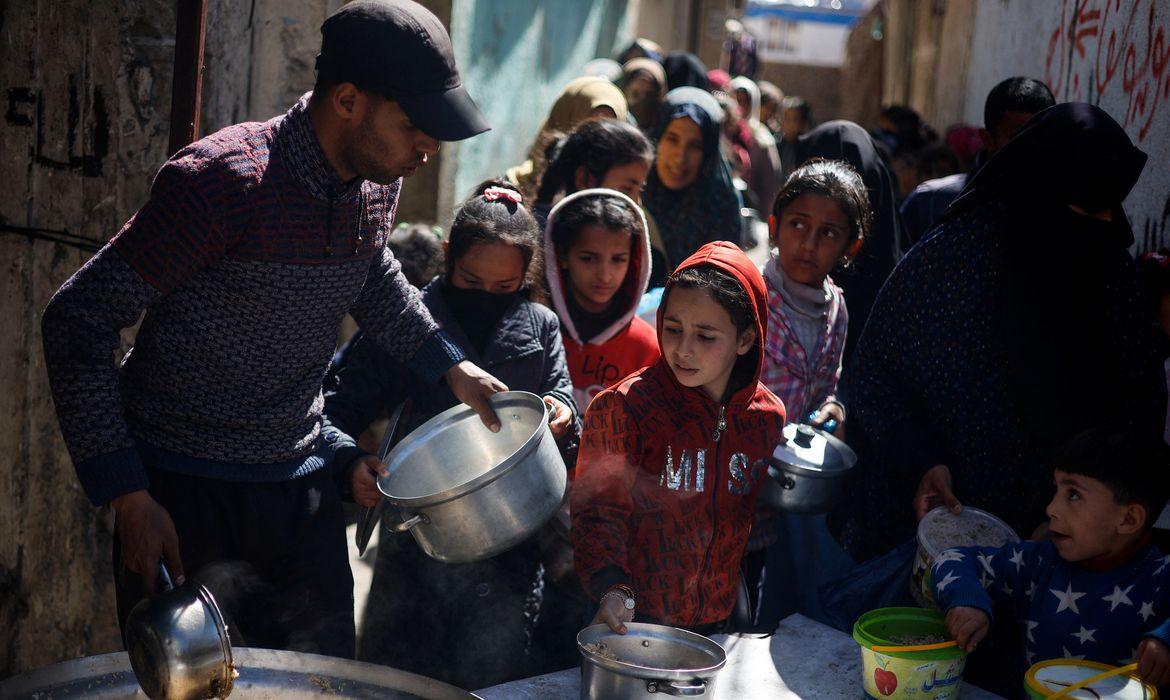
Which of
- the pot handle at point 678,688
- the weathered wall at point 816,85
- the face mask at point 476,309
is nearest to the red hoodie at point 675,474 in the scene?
the face mask at point 476,309

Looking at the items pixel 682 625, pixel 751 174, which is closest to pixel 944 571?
pixel 682 625

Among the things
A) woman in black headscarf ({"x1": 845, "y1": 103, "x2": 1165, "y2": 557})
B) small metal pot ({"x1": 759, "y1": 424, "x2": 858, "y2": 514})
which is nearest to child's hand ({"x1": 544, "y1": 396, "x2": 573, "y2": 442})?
small metal pot ({"x1": 759, "y1": 424, "x2": 858, "y2": 514})

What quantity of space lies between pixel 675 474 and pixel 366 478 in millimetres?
757

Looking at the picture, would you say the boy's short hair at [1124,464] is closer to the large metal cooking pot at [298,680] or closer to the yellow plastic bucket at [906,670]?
the yellow plastic bucket at [906,670]

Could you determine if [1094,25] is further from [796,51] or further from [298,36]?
[796,51]

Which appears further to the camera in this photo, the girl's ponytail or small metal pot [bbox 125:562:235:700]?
the girl's ponytail

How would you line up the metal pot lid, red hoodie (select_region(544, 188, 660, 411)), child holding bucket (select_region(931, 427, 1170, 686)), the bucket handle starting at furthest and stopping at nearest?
red hoodie (select_region(544, 188, 660, 411)) < the metal pot lid < child holding bucket (select_region(931, 427, 1170, 686)) < the bucket handle

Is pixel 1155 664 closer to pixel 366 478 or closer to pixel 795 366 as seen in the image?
pixel 795 366

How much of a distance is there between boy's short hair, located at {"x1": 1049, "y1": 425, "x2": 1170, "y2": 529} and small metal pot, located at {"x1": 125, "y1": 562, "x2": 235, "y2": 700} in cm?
188

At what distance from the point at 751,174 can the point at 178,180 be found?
8.13 metres

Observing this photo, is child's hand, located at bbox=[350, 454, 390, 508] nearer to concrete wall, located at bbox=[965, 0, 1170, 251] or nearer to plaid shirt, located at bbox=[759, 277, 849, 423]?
plaid shirt, located at bbox=[759, 277, 849, 423]

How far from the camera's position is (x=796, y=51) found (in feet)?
147

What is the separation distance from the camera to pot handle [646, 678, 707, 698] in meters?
1.94

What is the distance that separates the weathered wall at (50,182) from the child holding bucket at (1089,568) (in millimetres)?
2605
